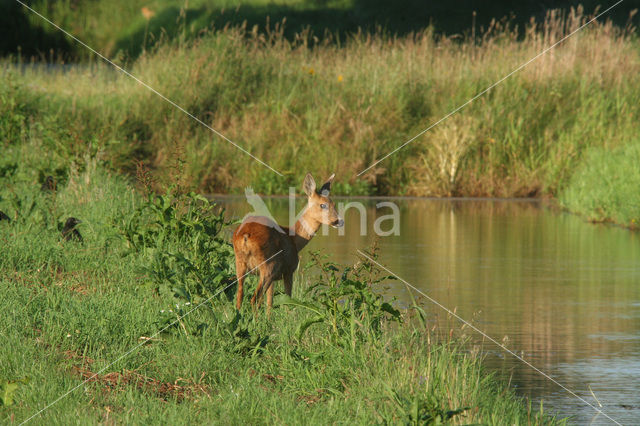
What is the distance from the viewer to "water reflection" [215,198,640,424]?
27.0 ft

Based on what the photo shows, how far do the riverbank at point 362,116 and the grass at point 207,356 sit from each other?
442 inches

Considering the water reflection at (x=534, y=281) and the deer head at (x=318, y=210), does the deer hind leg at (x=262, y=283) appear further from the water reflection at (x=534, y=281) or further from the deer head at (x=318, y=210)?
the water reflection at (x=534, y=281)


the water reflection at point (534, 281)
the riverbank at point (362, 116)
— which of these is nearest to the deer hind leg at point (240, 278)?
the water reflection at point (534, 281)

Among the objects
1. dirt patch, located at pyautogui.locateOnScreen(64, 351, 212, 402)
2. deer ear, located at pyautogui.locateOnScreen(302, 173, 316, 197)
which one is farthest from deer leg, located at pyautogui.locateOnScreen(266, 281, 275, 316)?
dirt patch, located at pyautogui.locateOnScreen(64, 351, 212, 402)

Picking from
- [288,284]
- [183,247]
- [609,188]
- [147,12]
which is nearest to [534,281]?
[183,247]

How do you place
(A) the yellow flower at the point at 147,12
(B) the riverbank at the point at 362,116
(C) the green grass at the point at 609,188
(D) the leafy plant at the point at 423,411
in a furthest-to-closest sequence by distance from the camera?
(A) the yellow flower at the point at 147,12 → (B) the riverbank at the point at 362,116 → (C) the green grass at the point at 609,188 → (D) the leafy plant at the point at 423,411

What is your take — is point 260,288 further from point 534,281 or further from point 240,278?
point 534,281

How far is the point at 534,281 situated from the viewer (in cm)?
1264

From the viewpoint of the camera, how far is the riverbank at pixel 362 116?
21875mm

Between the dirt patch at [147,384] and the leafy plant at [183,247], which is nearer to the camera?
the dirt patch at [147,384]

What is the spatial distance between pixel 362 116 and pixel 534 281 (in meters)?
10.3

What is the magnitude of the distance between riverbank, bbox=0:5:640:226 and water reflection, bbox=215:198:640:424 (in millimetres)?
1115

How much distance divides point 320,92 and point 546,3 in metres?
36.2

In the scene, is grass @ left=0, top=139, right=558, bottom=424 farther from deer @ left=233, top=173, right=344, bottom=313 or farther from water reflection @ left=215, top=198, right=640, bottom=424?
water reflection @ left=215, top=198, right=640, bottom=424
